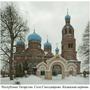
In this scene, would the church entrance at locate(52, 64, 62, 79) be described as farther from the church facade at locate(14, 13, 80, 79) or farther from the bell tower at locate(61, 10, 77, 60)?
the bell tower at locate(61, 10, 77, 60)

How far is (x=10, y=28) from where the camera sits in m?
20.9

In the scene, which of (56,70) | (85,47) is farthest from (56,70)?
(85,47)

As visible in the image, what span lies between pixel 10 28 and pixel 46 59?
11.1m

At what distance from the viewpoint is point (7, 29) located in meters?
20.8

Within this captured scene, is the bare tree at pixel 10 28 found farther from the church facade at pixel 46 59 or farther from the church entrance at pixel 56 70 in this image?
the church entrance at pixel 56 70

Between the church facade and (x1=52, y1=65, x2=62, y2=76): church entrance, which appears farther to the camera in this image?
(x1=52, y1=65, x2=62, y2=76): church entrance

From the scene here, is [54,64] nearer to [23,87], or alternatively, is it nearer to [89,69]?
[89,69]

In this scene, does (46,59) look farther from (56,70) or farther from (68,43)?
(56,70)

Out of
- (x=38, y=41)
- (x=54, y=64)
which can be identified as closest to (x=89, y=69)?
(x=54, y=64)

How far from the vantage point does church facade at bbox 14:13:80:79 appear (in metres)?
25.0

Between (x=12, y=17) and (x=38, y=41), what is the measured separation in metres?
12.1

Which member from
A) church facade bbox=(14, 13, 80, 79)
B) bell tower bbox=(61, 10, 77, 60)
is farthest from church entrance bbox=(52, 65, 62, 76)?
bell tower bbox=(61, 10, 77, 60)

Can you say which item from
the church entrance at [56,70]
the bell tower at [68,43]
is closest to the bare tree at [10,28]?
the church entrance at [56,70]

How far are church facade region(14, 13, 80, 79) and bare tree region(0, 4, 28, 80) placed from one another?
2812 mm
